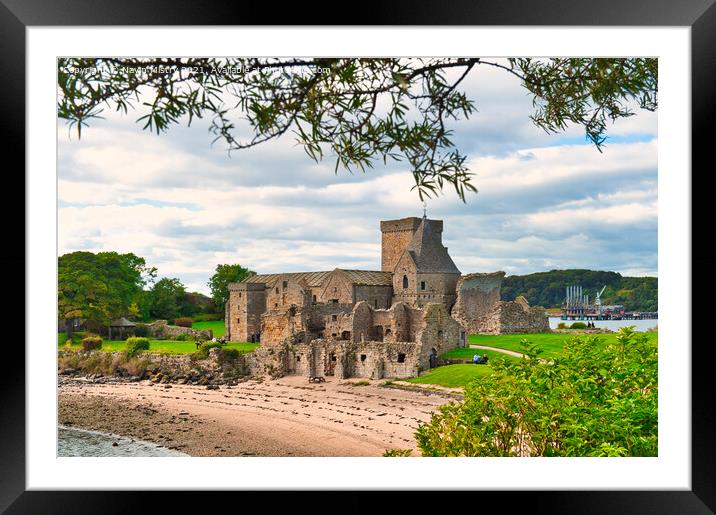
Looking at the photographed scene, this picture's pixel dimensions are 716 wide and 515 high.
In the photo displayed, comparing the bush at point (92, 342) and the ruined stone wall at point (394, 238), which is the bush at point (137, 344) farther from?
the ruined stone wall at point (394, 238)

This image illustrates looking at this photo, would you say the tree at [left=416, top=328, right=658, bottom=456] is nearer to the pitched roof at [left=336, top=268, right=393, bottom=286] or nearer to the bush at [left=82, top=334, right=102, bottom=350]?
the pitched roof at [left=336, top=268, right=393, bottom=286]

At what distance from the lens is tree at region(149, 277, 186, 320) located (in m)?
9.43

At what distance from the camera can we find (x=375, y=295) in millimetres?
12086

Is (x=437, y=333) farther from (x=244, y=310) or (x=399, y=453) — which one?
(x=399, y=453)

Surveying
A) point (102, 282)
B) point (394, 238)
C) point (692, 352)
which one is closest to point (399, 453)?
point (692, 352)

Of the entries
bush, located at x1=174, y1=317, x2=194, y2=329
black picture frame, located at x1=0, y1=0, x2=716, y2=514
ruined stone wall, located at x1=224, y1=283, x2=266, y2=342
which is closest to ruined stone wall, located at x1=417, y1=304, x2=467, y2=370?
ruined stone wall, located at x1=224, y1=283, x2=266, y2=342

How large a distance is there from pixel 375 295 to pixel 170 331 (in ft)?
13.0

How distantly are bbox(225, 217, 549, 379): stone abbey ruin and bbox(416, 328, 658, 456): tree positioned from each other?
279 inches

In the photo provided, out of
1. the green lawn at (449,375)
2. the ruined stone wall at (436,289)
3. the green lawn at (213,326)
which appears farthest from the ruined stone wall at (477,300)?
the green lawn at (213,326)

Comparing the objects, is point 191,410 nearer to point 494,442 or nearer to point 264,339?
point 264,339
